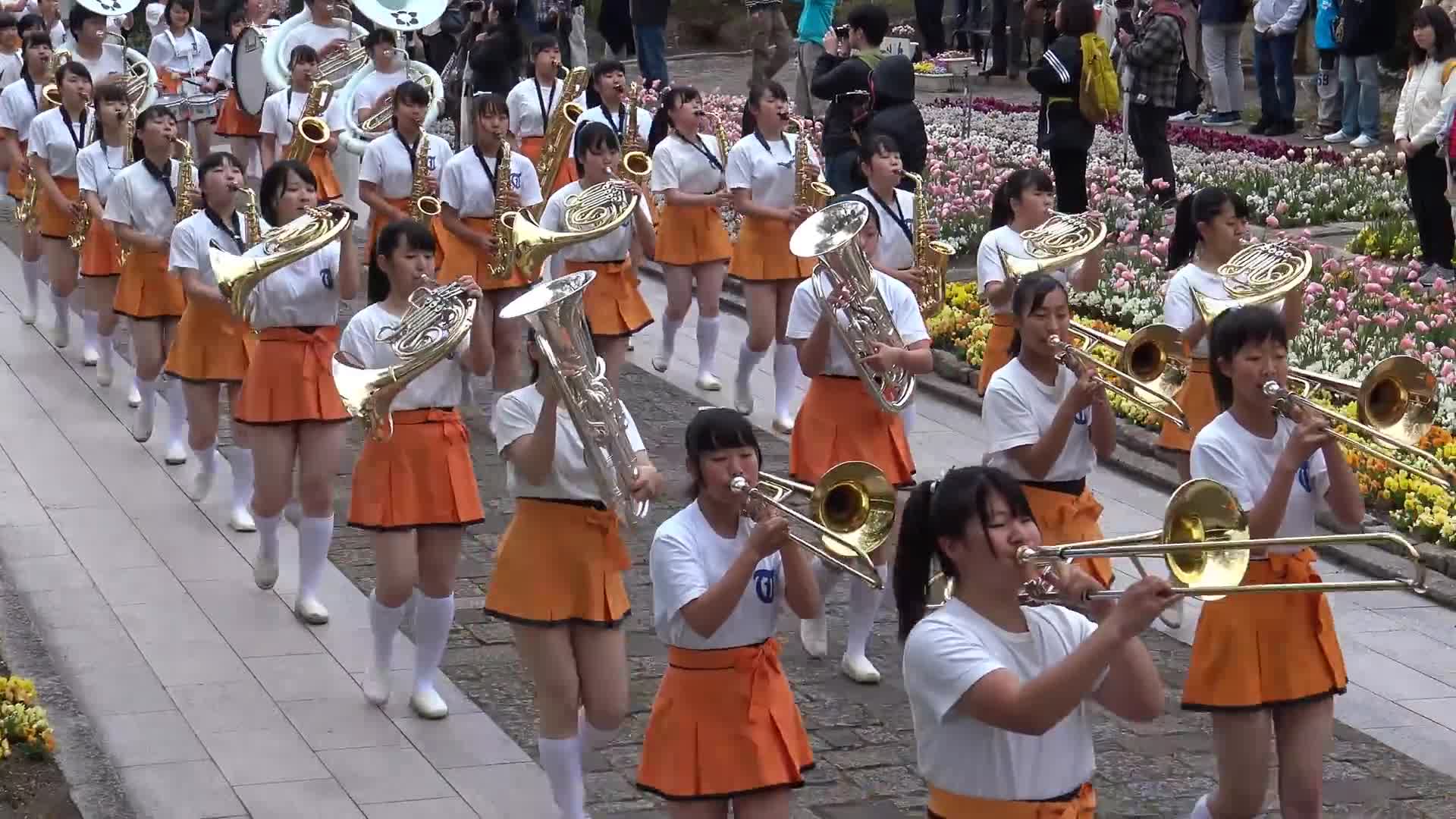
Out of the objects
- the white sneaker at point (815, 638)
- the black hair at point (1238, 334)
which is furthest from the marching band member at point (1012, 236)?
the black hair at point (1238, 334)

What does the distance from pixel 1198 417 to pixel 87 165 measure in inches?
256

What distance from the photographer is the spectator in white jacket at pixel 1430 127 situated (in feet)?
45.0

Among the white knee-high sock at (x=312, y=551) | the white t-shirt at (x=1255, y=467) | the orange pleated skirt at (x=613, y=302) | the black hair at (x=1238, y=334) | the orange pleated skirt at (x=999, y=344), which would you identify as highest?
the black hair at (x=1238, y=334)

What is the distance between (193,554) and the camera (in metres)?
10.4

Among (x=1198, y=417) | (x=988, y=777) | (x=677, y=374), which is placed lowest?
(x=677, y=374)

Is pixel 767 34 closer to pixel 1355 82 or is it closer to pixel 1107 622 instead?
pixel 1355 82

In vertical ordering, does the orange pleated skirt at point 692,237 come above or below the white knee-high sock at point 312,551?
above

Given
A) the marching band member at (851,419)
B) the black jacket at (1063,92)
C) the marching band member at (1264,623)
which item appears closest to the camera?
the marching band member at (1264,623)

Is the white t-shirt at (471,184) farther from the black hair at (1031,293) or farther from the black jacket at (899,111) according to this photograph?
the black hair at (1031,293)

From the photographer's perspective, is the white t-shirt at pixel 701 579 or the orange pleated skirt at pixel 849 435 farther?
the orange pleated skirt at pixel 849 435

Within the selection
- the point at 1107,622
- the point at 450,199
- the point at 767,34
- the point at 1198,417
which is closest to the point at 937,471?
the point at 1198,417

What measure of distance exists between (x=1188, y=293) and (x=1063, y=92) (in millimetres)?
6659

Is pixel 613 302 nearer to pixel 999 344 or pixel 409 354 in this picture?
pixel 999 344

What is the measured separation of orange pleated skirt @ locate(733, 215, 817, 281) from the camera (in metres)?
12.2
